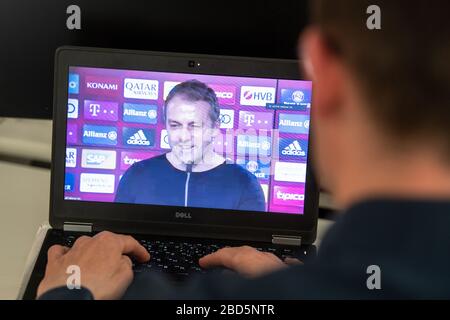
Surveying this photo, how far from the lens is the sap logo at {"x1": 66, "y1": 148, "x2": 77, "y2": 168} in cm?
121

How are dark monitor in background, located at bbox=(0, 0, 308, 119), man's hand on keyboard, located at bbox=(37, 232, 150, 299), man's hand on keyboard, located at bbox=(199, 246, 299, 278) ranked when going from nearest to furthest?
1. man's hand on keyboard, located at bbox=(37, 232, 150, 299)
2. man's hand on keyboard, located at bbox=(199, 246, 299, 278)
3. dark monitor in background, located at bbox=(0, 0, 308, 119)

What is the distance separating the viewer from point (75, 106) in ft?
3.96

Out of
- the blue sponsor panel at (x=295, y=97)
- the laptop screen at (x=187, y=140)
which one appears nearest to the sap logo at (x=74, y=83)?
the laptop screen at (x=187, y=140)

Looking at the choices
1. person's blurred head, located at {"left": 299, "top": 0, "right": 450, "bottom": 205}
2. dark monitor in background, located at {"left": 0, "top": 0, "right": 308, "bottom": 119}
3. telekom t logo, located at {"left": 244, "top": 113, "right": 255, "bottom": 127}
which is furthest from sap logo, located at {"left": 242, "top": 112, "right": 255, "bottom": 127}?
person's blurred head, located at {"left": 299, "top": 0, "right": 450, "bottom": 205}

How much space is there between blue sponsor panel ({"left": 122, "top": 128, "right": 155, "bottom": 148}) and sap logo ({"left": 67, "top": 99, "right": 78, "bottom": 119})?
0.09 metres

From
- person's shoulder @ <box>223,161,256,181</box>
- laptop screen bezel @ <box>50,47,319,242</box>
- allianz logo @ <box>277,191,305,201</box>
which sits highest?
person's shoulder @ <box>223,161,256,181</box>

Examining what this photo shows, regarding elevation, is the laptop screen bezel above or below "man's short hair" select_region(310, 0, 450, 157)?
below

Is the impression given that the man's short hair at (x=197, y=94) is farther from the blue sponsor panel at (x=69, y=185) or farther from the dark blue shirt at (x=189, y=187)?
the blue sponsor panel at (x=69, y=185)

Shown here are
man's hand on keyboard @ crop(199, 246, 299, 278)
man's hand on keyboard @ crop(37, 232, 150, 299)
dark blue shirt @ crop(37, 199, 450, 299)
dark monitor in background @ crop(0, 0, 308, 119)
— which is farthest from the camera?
dark monitor in background @ crop(0, 0, 308, 119)

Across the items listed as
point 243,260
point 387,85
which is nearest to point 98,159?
point 243,260

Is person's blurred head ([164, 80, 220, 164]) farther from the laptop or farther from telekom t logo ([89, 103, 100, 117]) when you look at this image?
telekom t logo ([89, 103, 100, 117])

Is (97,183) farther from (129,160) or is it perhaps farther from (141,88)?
(141,88)

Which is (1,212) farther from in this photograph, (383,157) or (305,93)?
(383,157)
